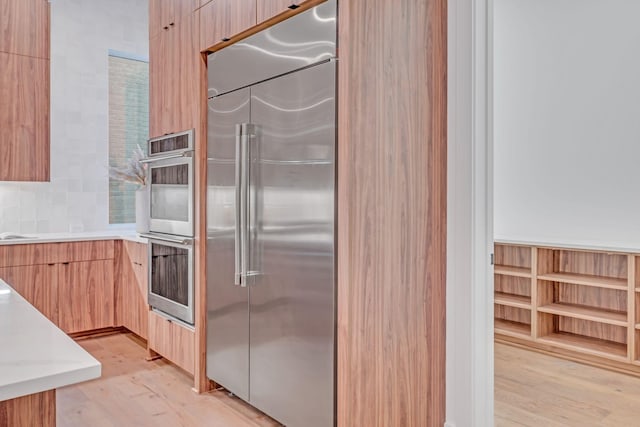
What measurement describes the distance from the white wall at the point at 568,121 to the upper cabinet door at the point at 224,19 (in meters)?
2.75

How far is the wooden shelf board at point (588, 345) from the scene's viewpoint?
11.1ft

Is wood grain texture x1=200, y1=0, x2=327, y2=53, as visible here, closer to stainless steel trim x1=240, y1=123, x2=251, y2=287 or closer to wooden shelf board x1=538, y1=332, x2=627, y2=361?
stainless steel trim x1=240, y1=123, x2=251, y2=287

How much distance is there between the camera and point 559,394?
2.95 m

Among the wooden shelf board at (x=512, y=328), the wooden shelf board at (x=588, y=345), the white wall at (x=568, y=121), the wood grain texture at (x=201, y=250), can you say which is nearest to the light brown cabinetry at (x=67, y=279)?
the wood grain texture at (x=201, y=250)

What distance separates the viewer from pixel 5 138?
149 inches

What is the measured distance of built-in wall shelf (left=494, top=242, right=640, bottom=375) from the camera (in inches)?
130

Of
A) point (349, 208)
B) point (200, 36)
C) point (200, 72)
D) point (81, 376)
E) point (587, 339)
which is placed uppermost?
point (200, 36)

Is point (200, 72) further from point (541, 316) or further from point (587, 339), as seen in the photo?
point (587, 339)

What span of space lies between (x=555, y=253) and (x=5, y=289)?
12.4ft

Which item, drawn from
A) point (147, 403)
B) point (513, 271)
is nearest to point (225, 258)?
point (147, 403)

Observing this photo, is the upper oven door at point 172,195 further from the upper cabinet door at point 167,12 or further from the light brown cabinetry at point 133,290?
the upper cabinet door at point 167,12

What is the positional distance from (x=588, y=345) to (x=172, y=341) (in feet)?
9.88

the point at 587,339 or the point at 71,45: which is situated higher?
the point at 71,45

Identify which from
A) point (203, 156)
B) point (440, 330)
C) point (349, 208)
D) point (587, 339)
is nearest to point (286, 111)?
point (349, 208)
